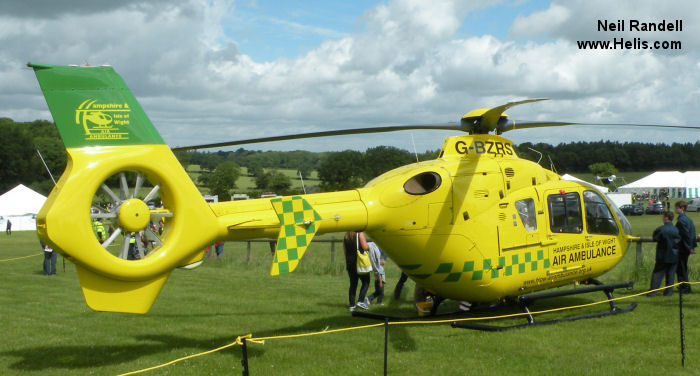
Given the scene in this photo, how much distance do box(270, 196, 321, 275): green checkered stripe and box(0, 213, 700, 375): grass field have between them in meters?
1.45

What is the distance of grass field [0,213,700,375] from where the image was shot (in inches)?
305

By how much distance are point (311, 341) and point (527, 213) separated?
4253 millimetres

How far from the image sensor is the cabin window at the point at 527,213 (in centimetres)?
1006

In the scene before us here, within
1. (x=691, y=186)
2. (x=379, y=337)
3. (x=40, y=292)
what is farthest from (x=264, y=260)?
(x=691, y=186)

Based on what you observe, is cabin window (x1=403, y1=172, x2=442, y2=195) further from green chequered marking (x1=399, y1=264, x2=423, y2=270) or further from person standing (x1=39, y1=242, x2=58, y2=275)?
person standing (x1=39, y1=242, x2=58, y2=275)

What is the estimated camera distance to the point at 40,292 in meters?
14.6

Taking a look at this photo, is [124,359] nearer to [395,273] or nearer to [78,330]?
[78,330]

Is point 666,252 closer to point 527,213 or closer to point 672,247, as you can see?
point 672,247

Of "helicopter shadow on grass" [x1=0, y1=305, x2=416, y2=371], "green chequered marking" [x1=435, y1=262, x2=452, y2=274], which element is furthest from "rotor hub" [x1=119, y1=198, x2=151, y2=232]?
"green chequered marking" [x1=435, y1=262, x2=452, y2=274]

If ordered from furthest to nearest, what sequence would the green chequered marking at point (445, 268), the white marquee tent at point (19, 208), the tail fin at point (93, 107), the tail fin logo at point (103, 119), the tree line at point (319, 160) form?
the white marquee tent at point (19, 208) < the tree line at point (319, 160) < the green chequered marking at point (445, 268) < the tail fin logo at point (103, 119) < the tail fin at point (93, 107)

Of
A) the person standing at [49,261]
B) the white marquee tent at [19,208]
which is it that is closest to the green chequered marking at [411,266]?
the person standing at [49,261]

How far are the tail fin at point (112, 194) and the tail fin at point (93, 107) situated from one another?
11mm

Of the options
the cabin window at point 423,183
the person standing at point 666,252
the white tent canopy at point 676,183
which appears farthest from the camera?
the white tent canopy at point 676,183

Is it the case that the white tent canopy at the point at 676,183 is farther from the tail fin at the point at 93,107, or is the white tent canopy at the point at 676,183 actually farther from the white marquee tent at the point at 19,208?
the white marquee tent at the point at 19,208
